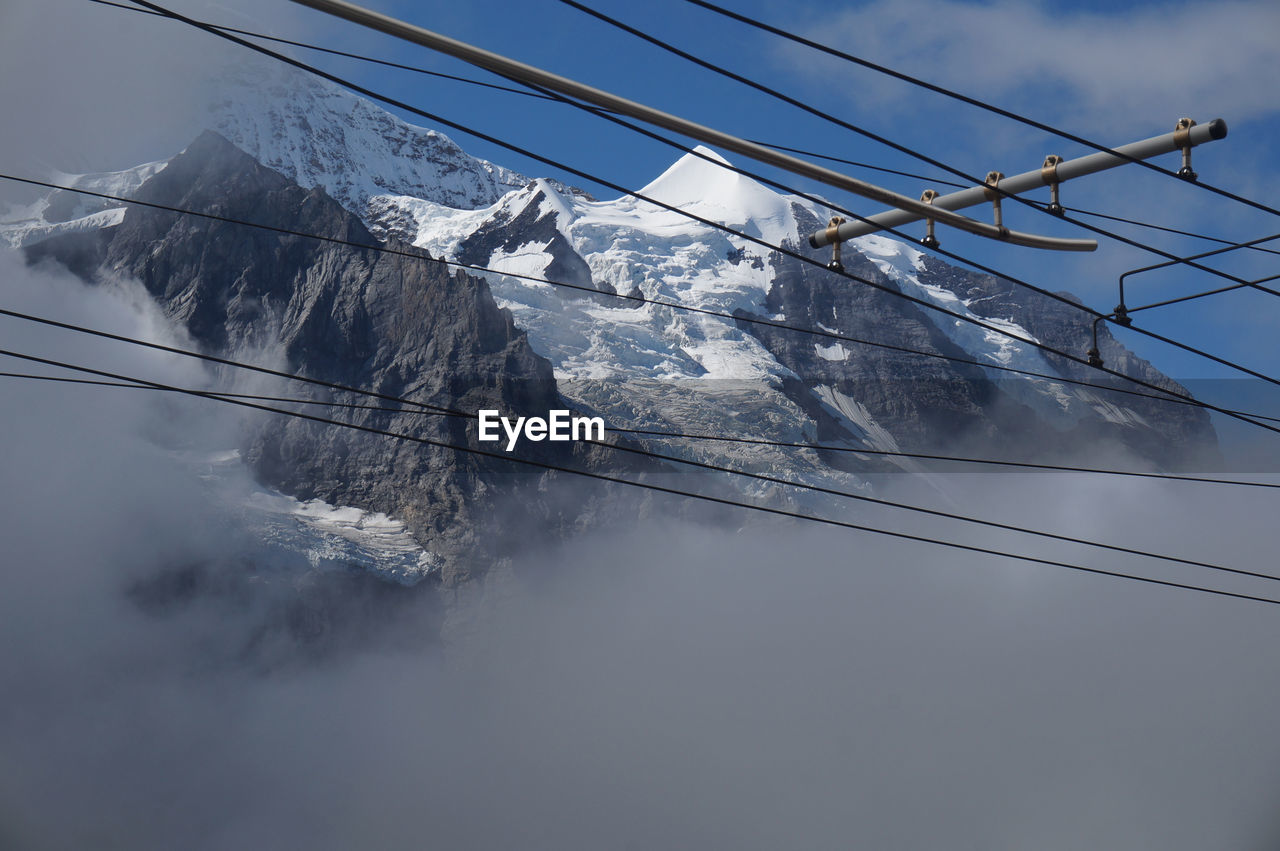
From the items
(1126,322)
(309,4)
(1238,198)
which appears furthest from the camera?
(1126,322)

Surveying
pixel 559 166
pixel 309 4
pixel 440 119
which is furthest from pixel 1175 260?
pixel 309 4

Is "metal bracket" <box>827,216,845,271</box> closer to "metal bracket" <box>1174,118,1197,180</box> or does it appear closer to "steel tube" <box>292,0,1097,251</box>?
"steel tube" <box>292,0,1097,251</box>

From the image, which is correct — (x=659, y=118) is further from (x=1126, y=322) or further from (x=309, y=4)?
(x=1126, y=322)

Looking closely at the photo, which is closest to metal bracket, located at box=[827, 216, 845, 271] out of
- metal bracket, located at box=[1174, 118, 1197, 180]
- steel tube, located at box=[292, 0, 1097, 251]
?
steel tube, located at box=[292, 0, 1097, 251]

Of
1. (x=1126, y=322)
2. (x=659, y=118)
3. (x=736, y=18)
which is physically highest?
(x=736, y=18)

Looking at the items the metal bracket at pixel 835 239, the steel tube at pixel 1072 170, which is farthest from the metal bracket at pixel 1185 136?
the metal bracket at pixel 835 239

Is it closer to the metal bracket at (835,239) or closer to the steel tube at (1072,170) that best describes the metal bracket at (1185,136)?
the steel tube at (1072,170)

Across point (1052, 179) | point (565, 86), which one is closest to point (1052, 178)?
point (1052, 179)
